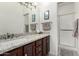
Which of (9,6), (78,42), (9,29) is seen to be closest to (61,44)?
(78,42)

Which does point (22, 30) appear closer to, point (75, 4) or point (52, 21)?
point (52, 21)

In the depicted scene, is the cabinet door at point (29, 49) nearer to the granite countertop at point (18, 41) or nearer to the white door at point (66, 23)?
the granite countertop at point (18, 41)

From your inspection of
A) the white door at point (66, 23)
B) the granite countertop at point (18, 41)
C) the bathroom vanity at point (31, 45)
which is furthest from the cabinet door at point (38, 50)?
the white door at point (66, 23)

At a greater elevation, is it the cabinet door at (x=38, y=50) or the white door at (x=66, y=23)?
the white door at (x=66, y=23)

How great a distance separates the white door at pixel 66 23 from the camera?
1.43m

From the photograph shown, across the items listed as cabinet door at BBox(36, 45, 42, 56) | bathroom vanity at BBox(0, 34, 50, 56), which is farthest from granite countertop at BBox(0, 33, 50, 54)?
cabinet door at BBox(36, 45, 42, 56)

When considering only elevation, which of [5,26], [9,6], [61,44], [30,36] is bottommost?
[61,44]

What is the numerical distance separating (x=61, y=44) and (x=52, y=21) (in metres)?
0.33

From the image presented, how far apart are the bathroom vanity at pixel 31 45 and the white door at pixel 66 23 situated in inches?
8.2

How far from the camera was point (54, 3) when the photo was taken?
1.44m

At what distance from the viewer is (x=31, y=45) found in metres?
1.42

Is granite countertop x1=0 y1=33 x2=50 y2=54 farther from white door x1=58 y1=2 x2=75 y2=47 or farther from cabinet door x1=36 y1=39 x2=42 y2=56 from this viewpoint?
white door x1=58 y1=2 x2=75 y2=47

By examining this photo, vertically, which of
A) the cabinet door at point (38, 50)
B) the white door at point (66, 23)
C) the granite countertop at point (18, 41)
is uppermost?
the white door at point (66, 23)

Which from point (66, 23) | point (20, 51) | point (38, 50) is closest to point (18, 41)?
point (20, 51)
